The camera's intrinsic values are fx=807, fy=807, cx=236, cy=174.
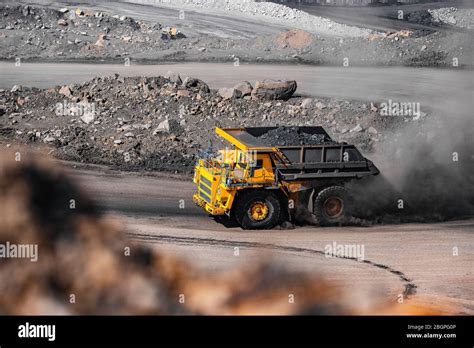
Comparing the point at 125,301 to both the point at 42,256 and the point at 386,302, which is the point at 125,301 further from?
the point at 386,302

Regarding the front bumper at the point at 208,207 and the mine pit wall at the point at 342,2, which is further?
the mine pit wall at the point at 342,2

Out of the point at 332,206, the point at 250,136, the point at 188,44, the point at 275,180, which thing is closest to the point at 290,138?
the point at 250,136

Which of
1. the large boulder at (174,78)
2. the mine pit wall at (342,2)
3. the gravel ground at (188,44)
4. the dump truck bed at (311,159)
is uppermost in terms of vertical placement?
the mine pit wall at (342,2)

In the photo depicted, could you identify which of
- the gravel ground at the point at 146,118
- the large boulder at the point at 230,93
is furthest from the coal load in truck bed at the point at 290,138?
the large boulder at the point at 230,93

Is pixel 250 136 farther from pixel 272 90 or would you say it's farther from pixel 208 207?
pixel 272 90

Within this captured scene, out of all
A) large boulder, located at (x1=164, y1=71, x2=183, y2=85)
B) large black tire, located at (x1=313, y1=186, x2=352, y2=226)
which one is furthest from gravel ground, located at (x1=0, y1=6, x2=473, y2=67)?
large black tire, located at (x1=313, y1=186, x2=352, y2=226)

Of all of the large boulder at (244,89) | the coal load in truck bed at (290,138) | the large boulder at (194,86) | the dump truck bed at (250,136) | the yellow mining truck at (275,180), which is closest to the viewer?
the yellow mining truck at (275,180)

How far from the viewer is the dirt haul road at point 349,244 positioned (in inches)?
771

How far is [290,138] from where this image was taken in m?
22.4

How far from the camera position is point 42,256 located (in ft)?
67.4

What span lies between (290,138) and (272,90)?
37.6 feet

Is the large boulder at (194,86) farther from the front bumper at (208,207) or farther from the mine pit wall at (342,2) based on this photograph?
the mine pit wall at (342,2)

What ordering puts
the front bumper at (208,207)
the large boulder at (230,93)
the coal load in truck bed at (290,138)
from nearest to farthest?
the front bumper at (208,207) → the coal load in truck bed at (290,138) → the large boulder at (230,93)

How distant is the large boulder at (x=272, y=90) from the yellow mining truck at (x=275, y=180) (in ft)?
36.1
